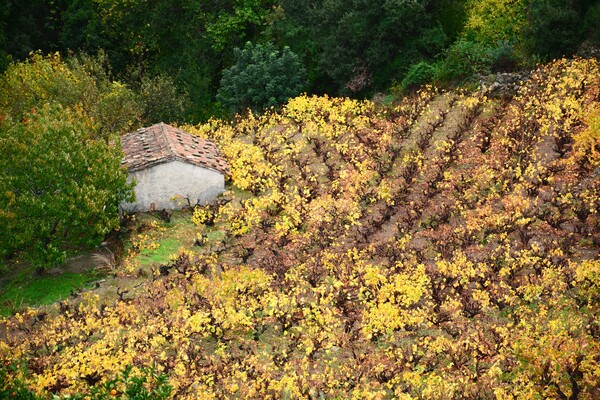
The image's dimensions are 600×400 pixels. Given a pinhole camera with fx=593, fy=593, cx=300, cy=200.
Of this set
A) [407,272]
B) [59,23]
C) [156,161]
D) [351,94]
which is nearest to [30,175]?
[156,161]

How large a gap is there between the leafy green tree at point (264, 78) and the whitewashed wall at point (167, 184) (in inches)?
413

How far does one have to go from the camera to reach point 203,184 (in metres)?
23.3

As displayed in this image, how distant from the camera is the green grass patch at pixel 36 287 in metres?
17.8

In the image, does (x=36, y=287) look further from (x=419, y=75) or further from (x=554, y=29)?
(x=554, y=29)

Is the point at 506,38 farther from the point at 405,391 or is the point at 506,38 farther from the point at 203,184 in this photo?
the point at 405,391

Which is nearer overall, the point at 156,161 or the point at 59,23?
the point at 156,161

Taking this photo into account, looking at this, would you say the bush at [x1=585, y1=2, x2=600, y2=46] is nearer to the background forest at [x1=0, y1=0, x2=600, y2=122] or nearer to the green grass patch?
the background forest at [x1=0, y1=0, x2=600, y2=122]

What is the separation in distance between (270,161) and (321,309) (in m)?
11.0

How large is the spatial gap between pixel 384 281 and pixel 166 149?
36.0ft

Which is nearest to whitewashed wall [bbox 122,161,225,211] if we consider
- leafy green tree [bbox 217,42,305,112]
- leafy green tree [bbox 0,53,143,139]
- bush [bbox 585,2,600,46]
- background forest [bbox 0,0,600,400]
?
background forest [bbox 0,0,600,400]

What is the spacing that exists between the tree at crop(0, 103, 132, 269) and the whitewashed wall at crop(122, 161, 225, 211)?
2.94m

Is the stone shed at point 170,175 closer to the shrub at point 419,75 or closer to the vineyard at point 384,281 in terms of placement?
the vineyard at point 384,281

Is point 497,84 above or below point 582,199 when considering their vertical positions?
above

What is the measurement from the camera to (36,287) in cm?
1872
